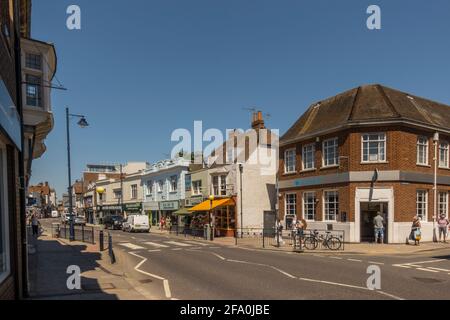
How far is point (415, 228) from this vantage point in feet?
67.7

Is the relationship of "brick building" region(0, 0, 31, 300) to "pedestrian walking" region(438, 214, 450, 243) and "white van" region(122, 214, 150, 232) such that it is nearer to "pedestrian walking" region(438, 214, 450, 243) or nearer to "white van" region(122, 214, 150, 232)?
"pedestrian walking" region(438, 214, 450, 243)

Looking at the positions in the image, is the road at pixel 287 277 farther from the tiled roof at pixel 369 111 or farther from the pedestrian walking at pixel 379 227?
the tiled roof at pixel 369 111

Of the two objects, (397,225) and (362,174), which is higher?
(362,174)

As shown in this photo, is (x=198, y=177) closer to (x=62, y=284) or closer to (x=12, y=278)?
(x=62, y=284)

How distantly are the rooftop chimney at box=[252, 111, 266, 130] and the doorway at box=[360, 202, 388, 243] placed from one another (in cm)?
1271

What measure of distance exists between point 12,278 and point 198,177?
2873cm

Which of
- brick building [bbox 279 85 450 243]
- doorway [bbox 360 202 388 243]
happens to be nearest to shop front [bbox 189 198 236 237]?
brick building [bbox 279 85 450 243]

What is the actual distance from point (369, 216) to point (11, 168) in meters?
21.5

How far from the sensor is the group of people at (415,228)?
20.3m

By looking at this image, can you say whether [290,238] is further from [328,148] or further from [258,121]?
[258,121]

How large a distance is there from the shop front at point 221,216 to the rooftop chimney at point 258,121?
7.15 m
